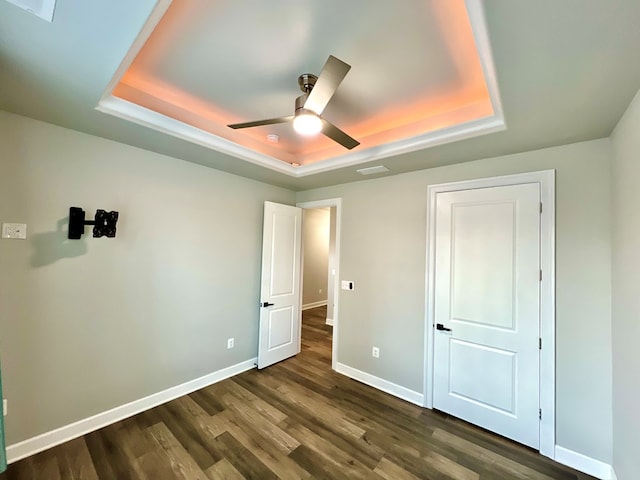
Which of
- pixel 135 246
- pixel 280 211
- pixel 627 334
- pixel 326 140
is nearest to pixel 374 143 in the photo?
pixel 326 140

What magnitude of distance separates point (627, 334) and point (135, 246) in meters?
3.74

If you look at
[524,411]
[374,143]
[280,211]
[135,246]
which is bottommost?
[524,411]

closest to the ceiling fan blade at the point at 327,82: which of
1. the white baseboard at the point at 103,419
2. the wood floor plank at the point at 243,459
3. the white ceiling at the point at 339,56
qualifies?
the white ceiling at the point at 339,56

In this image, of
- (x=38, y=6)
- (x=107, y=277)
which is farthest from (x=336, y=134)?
(x=107, y=277)

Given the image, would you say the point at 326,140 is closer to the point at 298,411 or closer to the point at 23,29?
the point at 23,29

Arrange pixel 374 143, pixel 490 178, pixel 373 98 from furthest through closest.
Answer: pixel 374 143
pixel 490 178
pixel 373 98

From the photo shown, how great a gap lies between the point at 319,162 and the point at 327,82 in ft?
4.99

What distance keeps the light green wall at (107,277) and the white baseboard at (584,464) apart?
3.18 metres

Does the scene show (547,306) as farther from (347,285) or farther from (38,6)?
(38,6)

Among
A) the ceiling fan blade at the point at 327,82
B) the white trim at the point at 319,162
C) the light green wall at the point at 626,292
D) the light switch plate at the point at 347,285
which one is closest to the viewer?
the white trim at the point at 319,162

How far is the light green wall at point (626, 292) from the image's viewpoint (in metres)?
1.47

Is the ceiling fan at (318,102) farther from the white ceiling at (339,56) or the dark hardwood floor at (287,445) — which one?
the dark hardwood floor at (287,445)

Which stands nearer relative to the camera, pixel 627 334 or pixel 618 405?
pixel 627 334

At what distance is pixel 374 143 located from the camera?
106 inches
